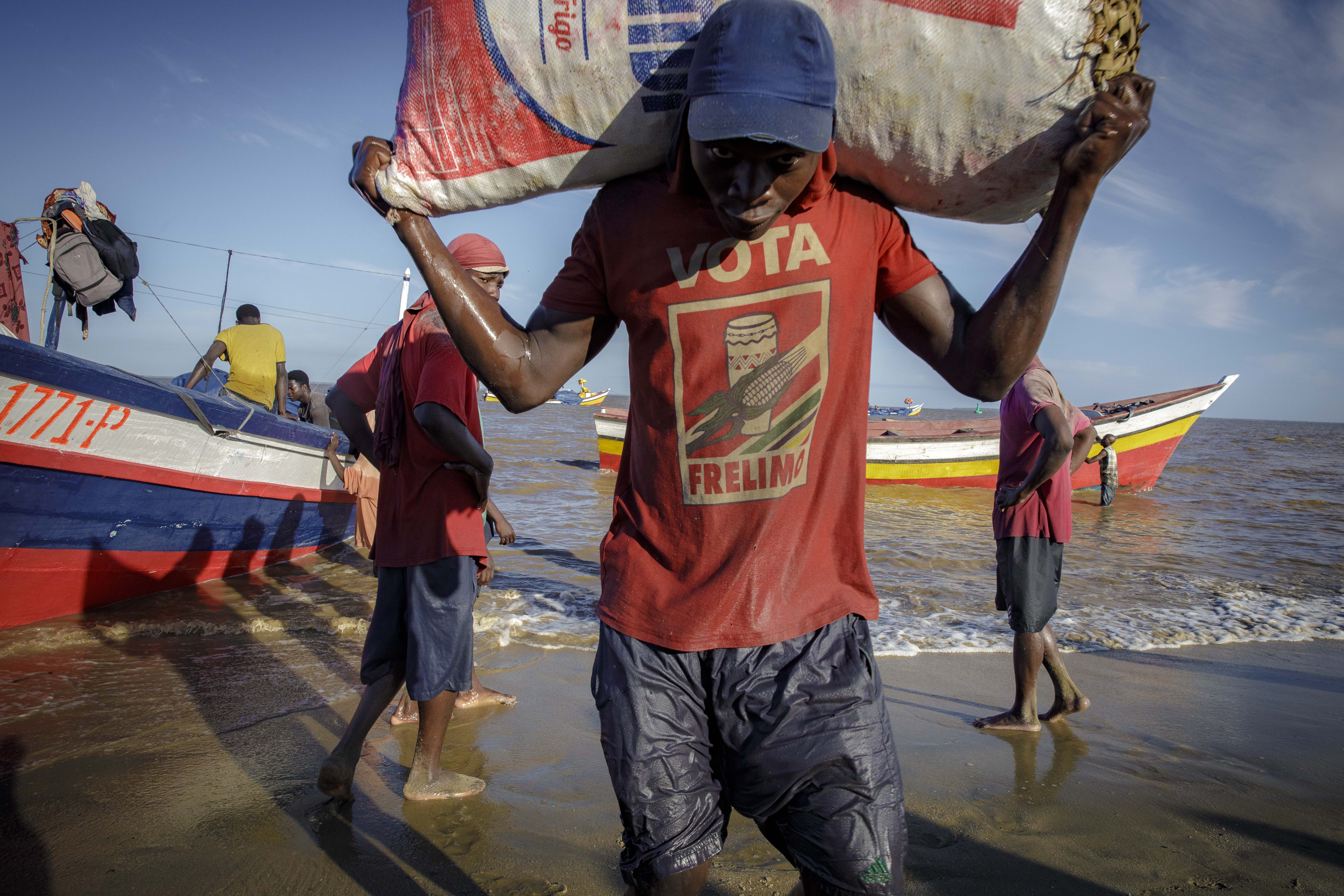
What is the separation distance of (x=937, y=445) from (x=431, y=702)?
1256 cm

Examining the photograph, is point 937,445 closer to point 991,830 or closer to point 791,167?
point 991,830

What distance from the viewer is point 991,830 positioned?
8.71 ft

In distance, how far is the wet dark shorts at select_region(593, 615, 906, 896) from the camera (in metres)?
1.24

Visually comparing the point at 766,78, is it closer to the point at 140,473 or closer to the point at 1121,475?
the point at 140,473

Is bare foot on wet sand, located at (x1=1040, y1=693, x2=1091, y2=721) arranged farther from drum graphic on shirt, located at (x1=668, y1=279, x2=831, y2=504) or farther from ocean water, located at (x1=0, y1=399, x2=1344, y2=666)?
drum graphic on shirt, located at (x1=668, y1=279, x2=831, y2=504)

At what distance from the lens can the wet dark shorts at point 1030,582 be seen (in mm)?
3639

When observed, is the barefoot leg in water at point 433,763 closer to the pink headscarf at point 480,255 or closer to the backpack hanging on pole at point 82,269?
the pink headscarf at point 480,255

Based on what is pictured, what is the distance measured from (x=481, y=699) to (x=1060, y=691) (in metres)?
2.88

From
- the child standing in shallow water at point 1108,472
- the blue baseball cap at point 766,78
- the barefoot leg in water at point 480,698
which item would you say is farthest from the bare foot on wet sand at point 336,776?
the child standing in shallow water at point 1108,472

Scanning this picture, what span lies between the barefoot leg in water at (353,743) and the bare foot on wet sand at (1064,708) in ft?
10.1

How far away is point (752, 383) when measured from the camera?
132 centimetres

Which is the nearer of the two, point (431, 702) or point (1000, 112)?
point (1000, 112)

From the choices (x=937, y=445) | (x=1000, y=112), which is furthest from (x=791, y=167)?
(x=937, y=445)

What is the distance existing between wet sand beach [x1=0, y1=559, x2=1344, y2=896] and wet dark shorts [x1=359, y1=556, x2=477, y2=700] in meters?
0.45
